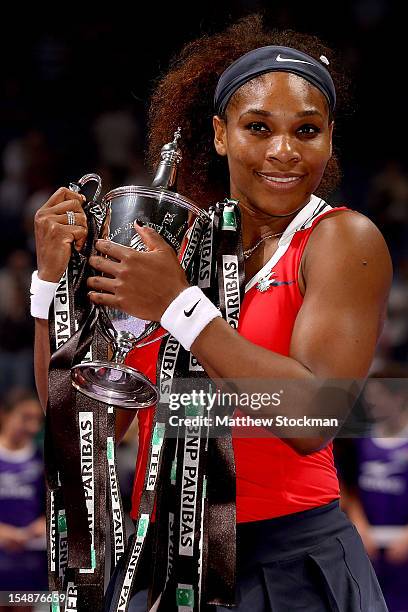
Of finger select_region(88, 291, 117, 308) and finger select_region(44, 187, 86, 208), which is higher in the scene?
finger select_region(44, 187, 86, 208)

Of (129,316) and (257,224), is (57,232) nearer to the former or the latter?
(129,316)

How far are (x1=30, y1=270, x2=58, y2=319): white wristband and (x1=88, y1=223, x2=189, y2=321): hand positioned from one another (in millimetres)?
214

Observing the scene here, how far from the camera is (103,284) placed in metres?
1.16

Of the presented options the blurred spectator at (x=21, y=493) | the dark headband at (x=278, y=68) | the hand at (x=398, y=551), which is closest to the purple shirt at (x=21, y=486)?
the blurred spectator at (x=21, y=493)

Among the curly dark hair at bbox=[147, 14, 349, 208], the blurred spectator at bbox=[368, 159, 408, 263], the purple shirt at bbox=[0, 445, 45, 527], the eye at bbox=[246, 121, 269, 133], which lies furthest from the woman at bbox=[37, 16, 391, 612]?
the blurred spectator at bbox=[368, 159, 408, 263]

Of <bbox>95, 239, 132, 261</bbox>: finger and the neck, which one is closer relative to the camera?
<bbox>95, 239, 132, 261</bbox>: finger

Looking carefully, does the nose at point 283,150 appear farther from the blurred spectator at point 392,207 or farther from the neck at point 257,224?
the blurred spectator at point 392,207

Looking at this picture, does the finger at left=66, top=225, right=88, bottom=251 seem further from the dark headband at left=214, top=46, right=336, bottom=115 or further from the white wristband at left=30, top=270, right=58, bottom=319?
the dark headband at left=214, top=46, right=336, bottom=115

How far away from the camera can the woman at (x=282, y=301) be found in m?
1.15

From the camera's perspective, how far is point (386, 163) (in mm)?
3287

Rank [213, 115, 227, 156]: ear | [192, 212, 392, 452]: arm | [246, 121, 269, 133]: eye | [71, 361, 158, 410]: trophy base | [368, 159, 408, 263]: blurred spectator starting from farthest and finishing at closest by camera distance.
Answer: [368, 159, 408, 263]: blurred spectator
[213, 115, 227, 156]: ear
[246, 121, 269, 133]: eye
[71, 361, 158, 410]: trophy base
[192, 212, 392, 452]: arm

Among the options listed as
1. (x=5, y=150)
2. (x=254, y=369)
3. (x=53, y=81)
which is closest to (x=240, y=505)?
(x=254, y=369)

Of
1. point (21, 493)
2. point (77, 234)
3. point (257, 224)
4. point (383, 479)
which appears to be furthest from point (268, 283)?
point (21, 493)

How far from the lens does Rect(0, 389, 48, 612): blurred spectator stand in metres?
2.75
